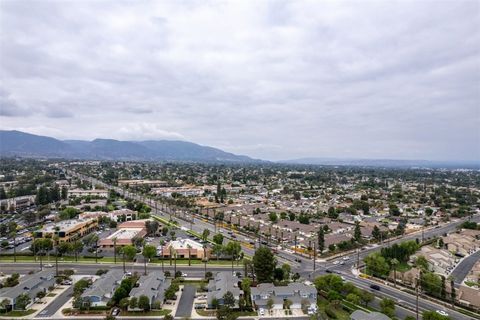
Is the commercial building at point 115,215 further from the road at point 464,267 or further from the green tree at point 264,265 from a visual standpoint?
the road at point 464,267

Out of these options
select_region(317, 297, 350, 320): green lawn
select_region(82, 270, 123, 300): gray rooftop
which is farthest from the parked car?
select_region(317, 297, 350, 320): green lawn

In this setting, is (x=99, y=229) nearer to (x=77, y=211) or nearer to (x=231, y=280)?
(x=77, y=211)

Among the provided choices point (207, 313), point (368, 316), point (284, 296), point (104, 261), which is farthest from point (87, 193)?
point (368, 316)

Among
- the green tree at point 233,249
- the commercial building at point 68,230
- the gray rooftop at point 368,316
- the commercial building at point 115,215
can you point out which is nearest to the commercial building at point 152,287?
the green tree at point 233,249

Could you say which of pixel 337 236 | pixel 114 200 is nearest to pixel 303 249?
pixel 337 236

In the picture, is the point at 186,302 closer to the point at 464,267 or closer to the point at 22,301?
the point at 22,301

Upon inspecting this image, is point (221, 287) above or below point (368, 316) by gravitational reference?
below
